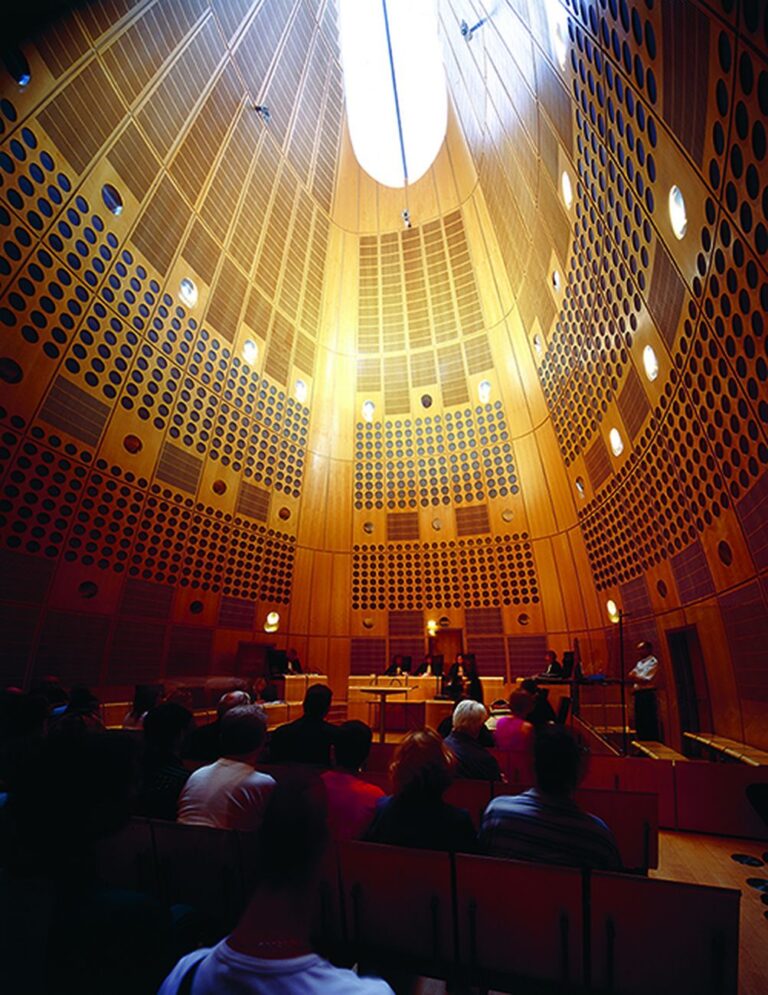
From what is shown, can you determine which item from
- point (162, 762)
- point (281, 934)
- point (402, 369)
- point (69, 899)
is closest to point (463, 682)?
point (402, 369)

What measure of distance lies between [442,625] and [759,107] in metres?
12.4

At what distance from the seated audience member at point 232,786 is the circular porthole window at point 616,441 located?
28.5ft

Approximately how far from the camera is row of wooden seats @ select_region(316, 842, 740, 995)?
1.90m

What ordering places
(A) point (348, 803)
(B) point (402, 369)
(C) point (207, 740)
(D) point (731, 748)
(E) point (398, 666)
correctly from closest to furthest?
(A) point (348, 803)
(C) point (207, 740)
(D) point (731, 748)
(E) point (398, 666)
(B) point (402, 369)

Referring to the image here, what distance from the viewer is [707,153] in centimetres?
505

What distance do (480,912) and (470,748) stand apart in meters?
1.82

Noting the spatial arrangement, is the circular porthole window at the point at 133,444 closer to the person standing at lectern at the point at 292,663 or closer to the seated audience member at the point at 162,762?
the person standing at lectern at the point at 292,663

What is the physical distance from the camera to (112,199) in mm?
9812

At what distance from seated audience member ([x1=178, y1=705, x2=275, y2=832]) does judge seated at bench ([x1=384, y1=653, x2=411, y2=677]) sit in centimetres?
1092

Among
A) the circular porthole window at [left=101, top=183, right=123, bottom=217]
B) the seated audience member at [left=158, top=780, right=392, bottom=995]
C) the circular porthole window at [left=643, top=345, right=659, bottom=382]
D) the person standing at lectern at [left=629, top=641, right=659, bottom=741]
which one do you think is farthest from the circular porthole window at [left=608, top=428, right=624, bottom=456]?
the circular porthole window at [left=101, top=183, right=123, bottom=217]

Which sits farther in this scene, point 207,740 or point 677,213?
point 677,213

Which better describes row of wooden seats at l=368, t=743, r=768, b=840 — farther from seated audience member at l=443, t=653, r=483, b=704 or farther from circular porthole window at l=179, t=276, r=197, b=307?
circular porthole window at l=179, t=276, r=197, b=307

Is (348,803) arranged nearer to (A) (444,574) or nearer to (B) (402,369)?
(A) (444,574)

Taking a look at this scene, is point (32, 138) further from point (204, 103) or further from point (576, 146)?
point (576, 146)
